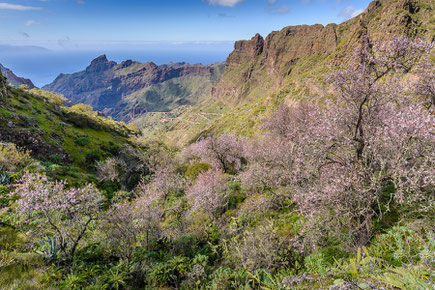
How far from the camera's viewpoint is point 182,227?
15570 mm

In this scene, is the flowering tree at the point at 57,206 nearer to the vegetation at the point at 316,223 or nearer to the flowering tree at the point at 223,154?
the vegetation at the point at 316,223

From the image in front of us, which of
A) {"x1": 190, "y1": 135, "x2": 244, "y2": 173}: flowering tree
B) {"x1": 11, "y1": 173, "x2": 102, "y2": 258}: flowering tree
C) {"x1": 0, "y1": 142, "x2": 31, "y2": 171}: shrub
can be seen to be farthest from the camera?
{"x1": 190, "y1": 135, "x2": 244, "y2": 173}: flowering tree

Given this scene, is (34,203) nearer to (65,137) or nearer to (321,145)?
(321,145)

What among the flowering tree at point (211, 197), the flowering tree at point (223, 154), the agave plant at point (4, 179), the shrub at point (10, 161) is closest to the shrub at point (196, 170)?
the flowering tree at point (223, 154)

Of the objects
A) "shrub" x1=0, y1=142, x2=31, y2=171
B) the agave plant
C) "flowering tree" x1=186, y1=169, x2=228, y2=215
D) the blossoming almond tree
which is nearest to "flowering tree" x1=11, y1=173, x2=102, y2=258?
the agave plant

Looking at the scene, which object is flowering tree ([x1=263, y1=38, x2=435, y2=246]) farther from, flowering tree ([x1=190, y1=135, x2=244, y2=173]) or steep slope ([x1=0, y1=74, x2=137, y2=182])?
steep slope ([x1=0, y1=74, x2=137, y2=182])

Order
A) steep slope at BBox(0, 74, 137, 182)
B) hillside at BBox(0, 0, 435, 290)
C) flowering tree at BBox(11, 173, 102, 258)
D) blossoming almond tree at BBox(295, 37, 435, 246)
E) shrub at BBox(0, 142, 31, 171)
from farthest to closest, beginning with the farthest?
steep slope at BBox(0, 74, 137, 182) → shrub at BBox(0, 142, 31, 171) → flowering tree at BBox(11, 173, 102, 258) → blossoming almond tree at BBox(295, 37, 435, 246) → hillside at BBox(0, 0, 435, 290)

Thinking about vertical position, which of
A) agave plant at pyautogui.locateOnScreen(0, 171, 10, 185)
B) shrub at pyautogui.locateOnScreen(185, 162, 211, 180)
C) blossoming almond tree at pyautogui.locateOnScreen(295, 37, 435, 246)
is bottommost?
shrub at pyautogui.locateOnScreen(185, 162, 211, 180)

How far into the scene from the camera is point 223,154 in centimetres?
3156

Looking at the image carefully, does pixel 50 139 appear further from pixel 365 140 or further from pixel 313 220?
pixel 365 140

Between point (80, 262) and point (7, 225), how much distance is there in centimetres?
556

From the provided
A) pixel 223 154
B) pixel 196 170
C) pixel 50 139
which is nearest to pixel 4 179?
pixel 50 139

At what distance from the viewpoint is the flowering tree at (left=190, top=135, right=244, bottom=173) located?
31234 mm

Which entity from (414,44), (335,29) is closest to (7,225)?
(414,44)
